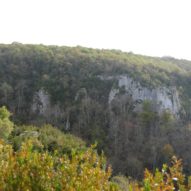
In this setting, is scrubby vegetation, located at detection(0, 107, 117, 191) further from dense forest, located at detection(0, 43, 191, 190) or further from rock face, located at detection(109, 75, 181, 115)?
rock face, located at detection(109, 75, 181, 115)

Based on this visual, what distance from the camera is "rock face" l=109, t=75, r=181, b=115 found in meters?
57.6

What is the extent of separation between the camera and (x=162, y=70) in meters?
69.4

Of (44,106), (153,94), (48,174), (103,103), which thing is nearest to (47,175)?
(48,174)

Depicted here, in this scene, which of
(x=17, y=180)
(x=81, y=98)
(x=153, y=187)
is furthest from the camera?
(x=81, y=98)

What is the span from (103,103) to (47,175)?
5215 centimetres

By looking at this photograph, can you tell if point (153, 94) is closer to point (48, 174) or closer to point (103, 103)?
point (103, 103)

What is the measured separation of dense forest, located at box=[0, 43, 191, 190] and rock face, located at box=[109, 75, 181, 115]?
17 centimetres

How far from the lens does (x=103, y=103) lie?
193 feet

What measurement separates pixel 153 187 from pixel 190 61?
317ft

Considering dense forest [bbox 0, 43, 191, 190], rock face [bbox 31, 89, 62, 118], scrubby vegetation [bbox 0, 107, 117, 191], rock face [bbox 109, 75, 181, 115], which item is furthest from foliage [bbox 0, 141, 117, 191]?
rock face [bbox 109, 75, 181, 115]

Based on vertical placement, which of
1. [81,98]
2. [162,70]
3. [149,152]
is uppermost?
[162,70]

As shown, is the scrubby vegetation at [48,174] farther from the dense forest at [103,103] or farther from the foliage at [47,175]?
the dense forest at [103,103]

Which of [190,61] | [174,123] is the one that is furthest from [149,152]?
[190,61]

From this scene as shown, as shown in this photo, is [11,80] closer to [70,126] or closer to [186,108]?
[70,126]
